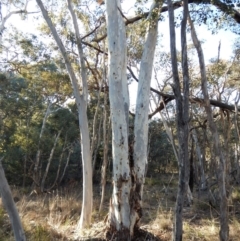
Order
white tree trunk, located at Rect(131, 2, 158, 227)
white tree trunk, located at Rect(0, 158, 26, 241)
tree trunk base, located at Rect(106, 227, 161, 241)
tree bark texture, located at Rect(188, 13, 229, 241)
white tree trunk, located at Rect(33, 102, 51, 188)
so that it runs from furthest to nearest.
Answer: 1. white tree trunk, located at Rect(33, 102, 51, 188)
2. white tree trunk, located at Rect(131, 2, 158, 227)
3. tree trunk base, located at Rect(106, 227, 161, 241)
4. tree bark texture, located at Rect(188, 13, 229, 241)
5. white tree trunk, located at Rect(0, 158, 26, 241)

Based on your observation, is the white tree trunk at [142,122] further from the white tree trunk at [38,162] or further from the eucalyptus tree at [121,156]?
the white tree trunk at [38,162]

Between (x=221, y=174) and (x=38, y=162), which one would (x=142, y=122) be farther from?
(x=38, y=162)

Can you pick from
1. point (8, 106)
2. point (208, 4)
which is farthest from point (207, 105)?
point (8, 106)

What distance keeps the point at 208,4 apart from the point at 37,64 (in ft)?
30.7

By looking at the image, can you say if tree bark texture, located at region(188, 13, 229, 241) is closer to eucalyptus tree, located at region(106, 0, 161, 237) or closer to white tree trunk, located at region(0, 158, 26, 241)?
eucalyptus tree, located at region(106, 0, 161, 237)

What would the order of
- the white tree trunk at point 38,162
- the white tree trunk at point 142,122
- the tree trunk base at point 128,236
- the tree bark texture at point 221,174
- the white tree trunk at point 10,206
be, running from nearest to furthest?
the white tree trunk at point 10,206
the tree bark texture at point 221,174
the tree trunk base at point 128,236
the white tree trunk at point 142,122
the white tree trunk at point 38,162

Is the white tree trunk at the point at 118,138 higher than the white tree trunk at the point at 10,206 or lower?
higher

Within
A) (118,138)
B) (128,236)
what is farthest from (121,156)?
(128,236)

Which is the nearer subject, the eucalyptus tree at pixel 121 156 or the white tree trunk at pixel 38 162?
the eucalyptus tree at pixel 121 156

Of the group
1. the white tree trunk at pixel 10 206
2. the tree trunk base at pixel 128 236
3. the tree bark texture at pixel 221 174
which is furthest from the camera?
the tree trunk base at pixel 128 236

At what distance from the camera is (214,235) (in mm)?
6945

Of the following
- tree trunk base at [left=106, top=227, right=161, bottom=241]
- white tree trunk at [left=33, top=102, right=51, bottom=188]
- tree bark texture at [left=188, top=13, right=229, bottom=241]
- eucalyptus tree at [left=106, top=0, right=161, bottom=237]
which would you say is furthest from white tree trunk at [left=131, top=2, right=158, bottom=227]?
white tree trunk at [left=33, top=102, right=51, bottom=188]

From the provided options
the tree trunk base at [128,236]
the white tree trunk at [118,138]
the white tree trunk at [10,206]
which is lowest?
the tree trunk base at [128,236]

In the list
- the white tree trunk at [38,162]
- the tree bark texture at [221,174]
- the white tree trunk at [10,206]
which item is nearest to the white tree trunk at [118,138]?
the tree bark texture at [221,174]
